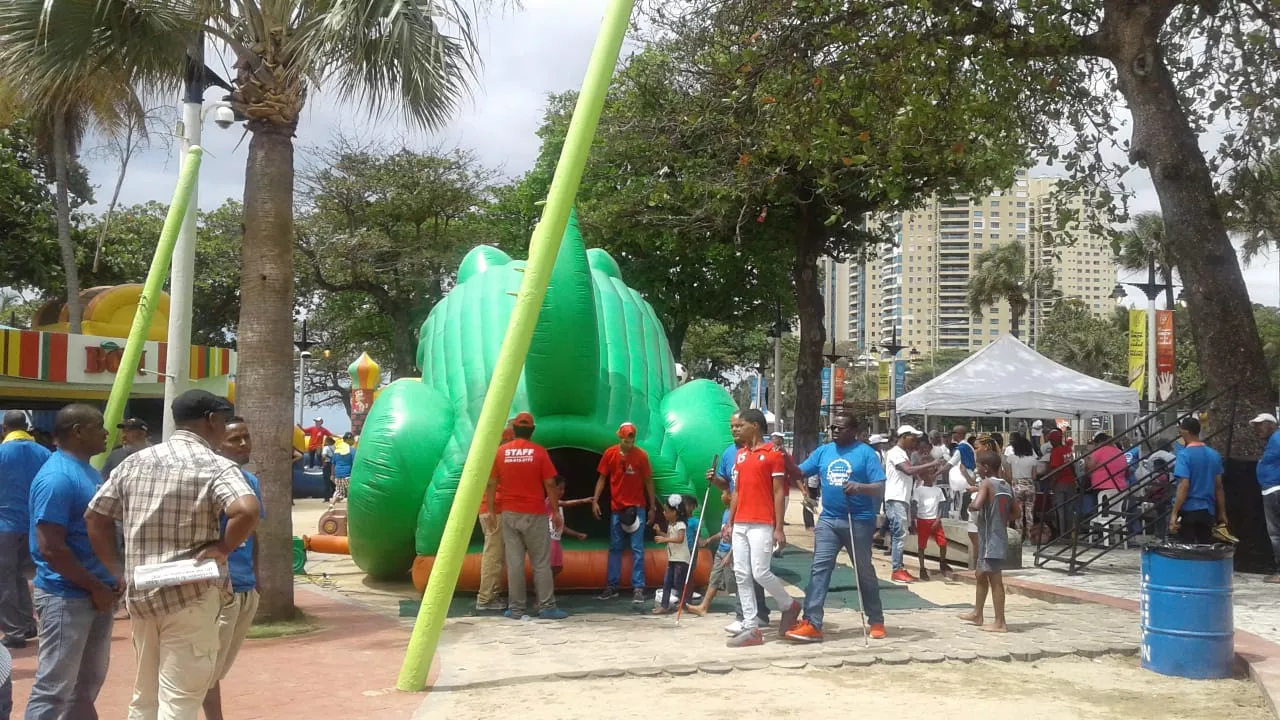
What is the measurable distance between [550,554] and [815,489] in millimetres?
3538

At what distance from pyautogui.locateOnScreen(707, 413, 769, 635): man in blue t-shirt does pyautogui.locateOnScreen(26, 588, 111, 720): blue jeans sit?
15.4 ft

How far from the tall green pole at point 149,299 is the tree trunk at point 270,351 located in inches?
21.8

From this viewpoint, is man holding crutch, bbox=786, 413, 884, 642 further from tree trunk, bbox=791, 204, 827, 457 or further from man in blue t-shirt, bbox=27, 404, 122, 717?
tree trunk, bbox=791, 204, 827, 457

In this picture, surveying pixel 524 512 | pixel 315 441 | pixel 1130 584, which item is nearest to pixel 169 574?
pixel 524 512

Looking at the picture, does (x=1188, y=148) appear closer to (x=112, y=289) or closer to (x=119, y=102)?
(x=119, y=102)

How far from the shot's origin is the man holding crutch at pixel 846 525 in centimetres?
817

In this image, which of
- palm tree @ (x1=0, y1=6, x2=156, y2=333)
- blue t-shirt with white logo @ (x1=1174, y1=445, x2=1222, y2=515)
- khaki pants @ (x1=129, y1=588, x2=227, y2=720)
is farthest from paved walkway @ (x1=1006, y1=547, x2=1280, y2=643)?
palm tree @ (x1=0, y1=6, x2=156, y2=333)

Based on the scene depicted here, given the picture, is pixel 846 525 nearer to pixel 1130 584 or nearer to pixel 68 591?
pixel 1130 584

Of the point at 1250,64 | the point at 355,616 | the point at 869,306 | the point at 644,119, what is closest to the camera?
the point at 355,616

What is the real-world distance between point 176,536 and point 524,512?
512 cm

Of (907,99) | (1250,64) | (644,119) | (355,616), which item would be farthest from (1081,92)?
(355,616)

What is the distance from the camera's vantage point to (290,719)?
233 inches

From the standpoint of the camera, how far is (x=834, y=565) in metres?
8.26

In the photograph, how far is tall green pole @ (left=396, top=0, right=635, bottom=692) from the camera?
6.54 metres
